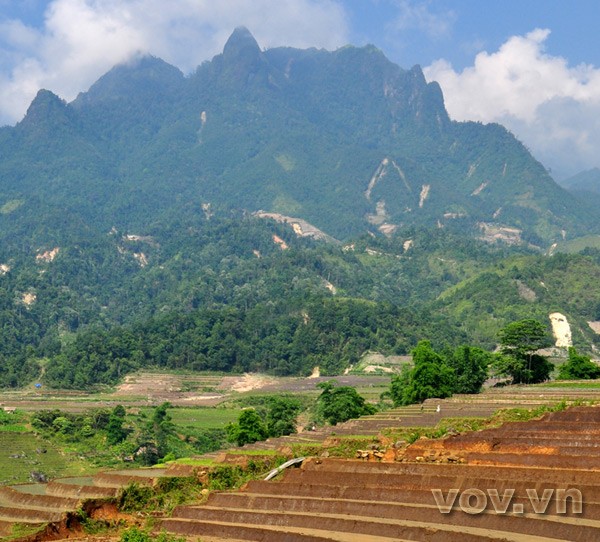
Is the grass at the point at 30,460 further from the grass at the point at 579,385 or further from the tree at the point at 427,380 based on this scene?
the grass at the point at 579,385

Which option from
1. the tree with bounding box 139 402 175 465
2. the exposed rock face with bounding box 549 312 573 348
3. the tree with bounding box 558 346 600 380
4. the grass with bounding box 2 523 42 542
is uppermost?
the exposed rock face with bounding box 549 312 573 348

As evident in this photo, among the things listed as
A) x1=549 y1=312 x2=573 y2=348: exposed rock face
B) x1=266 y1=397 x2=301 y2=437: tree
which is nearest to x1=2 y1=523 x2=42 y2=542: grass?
x1=266 y1=397 x2=301 y2=437: tree

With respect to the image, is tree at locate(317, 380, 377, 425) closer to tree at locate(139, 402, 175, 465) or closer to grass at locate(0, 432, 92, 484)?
tree at locate(139, 402, 175, 465)

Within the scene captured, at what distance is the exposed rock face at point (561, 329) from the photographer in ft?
436

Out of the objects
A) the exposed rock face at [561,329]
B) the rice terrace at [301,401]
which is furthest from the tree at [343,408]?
the exposed rock face at [561,329]

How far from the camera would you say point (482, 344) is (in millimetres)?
128000

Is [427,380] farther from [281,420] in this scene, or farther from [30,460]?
[30,460]

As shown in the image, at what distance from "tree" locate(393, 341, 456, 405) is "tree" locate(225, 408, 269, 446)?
29.0 ft

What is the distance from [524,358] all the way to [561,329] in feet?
236

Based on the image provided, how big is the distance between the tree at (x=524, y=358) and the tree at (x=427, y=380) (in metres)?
6.20

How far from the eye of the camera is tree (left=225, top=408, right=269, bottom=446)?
5622 centimetres

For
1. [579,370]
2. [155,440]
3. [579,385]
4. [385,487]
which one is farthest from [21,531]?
[579,370]

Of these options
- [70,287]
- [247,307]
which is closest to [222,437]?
[247,307]

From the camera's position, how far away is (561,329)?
13550 cm
